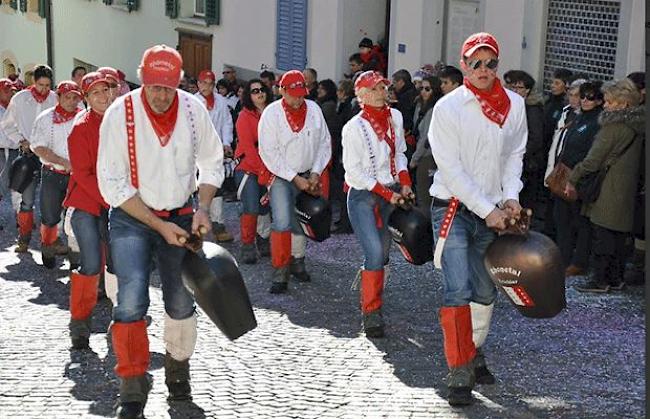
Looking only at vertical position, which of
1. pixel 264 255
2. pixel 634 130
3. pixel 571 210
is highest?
pixel 634 130

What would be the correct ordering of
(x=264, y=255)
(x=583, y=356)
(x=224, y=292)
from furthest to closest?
(x=264, y=255)
(x=583, y=356)
(x=224, y=292)

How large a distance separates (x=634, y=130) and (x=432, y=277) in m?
2.09

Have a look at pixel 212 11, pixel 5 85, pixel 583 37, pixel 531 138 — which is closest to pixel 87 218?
pixel 531 138

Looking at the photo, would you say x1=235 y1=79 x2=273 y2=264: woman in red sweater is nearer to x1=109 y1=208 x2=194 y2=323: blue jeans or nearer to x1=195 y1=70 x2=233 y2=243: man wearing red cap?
x1=195 y1=70 x2=233 y2=243: man wearing red cap

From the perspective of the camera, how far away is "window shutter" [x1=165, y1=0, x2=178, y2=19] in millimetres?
22406

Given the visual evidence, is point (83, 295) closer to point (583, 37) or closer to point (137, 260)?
point (137, 260)

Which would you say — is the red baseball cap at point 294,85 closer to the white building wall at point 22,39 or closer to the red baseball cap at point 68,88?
the red baseball cap at point 68,88

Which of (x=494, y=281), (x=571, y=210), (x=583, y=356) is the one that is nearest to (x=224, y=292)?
(x=494, y=281)

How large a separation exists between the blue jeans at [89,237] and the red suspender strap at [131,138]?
6.21 ft

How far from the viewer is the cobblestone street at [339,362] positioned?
22.9 ft

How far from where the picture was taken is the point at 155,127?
661cm

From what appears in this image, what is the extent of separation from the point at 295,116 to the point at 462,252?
3.66m

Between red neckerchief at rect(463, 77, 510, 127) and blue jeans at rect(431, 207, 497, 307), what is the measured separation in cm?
54

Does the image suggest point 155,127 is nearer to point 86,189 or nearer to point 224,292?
point 224,292
